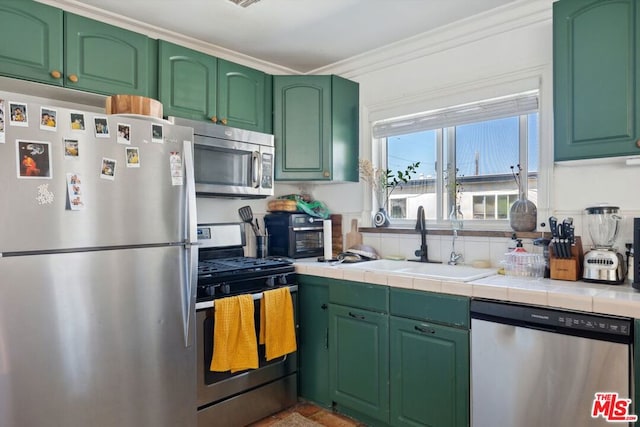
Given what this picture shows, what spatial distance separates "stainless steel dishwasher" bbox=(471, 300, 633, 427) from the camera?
4.89 feet

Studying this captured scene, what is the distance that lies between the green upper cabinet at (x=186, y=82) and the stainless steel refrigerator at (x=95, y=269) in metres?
0.54

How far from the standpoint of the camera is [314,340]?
8.41ft

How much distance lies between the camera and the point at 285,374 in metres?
2.55

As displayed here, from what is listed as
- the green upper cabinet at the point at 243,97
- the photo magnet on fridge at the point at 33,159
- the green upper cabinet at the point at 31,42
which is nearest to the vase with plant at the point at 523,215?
the green upper cabinet at the point at 243,97

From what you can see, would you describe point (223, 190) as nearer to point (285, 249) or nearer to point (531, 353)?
point (285, 249)

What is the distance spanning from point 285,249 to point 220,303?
2.78ft

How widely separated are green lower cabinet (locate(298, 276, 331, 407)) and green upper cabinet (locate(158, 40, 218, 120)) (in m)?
1.27

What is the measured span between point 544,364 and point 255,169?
1952mm

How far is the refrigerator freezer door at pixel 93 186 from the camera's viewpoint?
1.51 m

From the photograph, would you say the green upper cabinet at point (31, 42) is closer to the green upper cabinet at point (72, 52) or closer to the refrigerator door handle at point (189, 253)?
the green upper cabinet at point (72, 52)

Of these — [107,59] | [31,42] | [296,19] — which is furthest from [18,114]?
[296,19]

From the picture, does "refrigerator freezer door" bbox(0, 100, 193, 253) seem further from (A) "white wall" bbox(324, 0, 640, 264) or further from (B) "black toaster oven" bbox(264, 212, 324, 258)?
(A) "white wall" bbox(324, 0, 640, 264)

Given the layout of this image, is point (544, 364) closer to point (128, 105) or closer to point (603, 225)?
point (603, 225)

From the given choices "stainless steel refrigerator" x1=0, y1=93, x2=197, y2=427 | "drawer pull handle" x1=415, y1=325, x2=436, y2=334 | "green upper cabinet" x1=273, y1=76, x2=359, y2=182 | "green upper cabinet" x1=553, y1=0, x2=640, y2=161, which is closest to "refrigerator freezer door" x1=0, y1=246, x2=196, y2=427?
"stainless steel refrigerator" x1=0, y1=93, x2=197, y2=427
